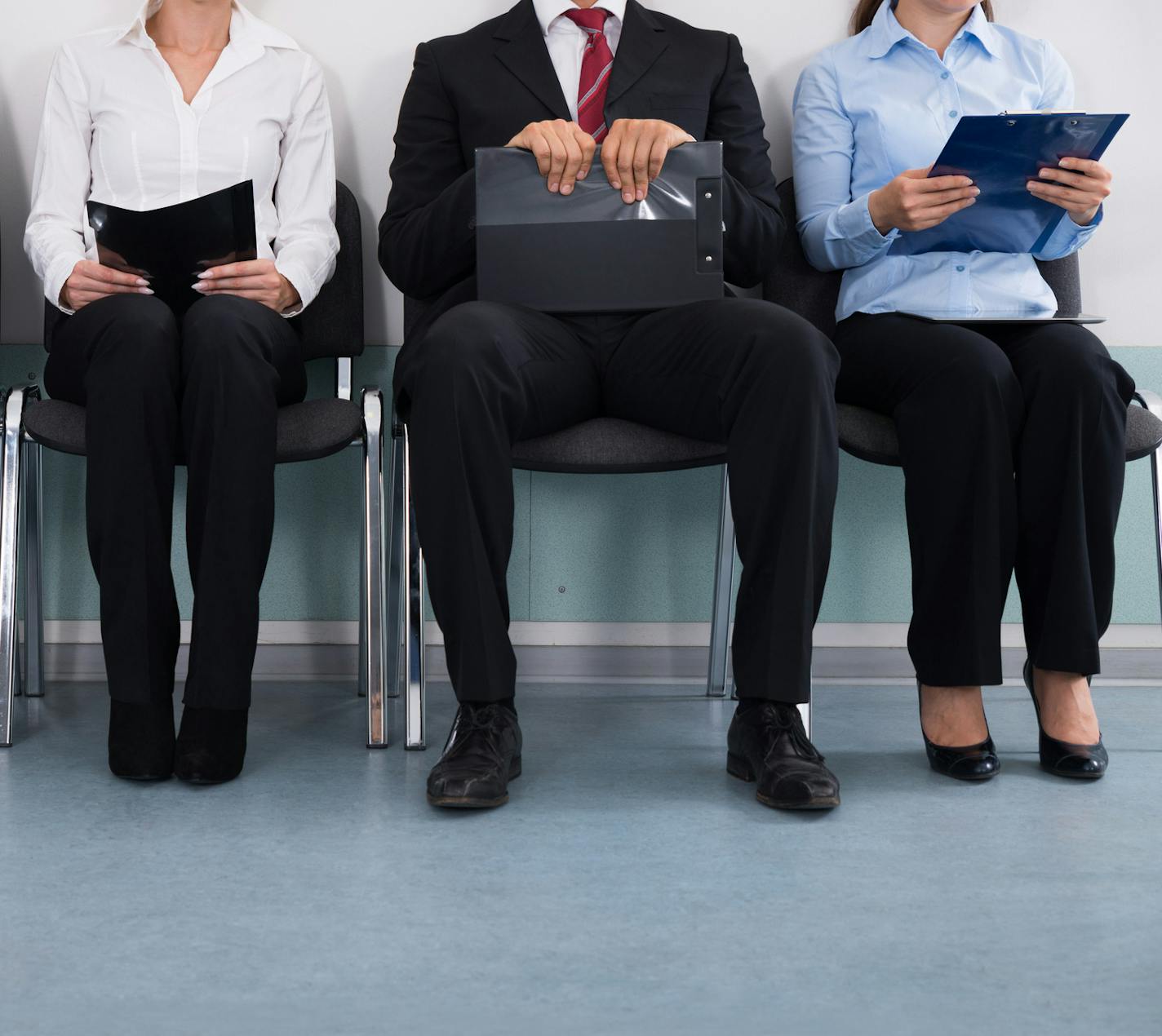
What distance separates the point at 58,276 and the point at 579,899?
1.20 metres

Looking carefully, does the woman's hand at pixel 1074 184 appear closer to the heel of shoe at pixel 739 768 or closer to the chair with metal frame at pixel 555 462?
the chair with metal frame at pixel 555 462

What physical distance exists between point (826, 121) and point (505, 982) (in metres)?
1.48

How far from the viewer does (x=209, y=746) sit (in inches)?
56.8

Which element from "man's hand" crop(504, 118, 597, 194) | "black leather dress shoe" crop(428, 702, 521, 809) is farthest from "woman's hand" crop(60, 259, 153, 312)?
"black leather dress shoe" crop(428, 702, 521, 809)

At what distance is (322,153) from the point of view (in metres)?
1.94

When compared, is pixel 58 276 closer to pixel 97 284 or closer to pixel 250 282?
pixel 97 284

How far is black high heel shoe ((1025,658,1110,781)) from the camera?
1498 millimetres

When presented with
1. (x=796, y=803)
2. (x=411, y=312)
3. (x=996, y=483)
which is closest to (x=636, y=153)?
(x=411, y=312)

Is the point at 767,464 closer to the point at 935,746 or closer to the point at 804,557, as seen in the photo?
the point at 804,557

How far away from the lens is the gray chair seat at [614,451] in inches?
62.2

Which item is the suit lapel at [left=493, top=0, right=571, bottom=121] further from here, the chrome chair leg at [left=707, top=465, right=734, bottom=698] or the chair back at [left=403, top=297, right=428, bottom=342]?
the chrome chair leg at [left=707, top=465, right=734, bottom=698]

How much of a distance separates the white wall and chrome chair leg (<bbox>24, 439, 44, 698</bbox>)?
12.2 inches

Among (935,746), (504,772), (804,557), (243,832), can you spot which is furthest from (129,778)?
(935,746)

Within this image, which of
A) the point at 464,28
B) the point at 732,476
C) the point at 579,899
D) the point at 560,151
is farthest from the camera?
the point at 464,28
